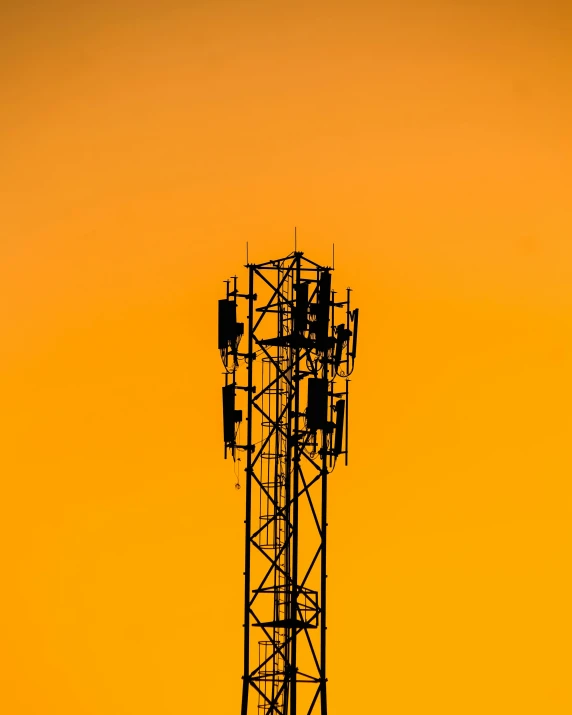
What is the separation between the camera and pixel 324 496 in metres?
24.1

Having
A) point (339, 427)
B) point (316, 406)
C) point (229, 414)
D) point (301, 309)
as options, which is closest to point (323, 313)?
point (301, 309)

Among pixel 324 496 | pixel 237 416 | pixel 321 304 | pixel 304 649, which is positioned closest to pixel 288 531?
pixel 324 496

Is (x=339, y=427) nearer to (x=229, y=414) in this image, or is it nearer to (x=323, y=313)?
(x=229, y=414)

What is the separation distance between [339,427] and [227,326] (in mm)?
2815

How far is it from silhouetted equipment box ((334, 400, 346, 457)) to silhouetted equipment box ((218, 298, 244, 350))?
2.31m

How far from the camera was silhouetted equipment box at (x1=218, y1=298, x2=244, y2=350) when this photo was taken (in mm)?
25047

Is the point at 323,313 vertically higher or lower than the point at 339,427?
higher

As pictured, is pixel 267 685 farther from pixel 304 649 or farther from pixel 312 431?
pixel 304 649

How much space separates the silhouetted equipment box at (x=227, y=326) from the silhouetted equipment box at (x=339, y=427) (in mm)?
2307

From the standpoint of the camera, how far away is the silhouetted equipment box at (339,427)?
24936 millimetres

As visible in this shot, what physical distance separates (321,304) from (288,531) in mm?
4142

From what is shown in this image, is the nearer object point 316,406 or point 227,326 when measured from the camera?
point 316,406

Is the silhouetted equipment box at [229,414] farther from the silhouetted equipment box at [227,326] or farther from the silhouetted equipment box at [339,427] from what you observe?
the silhouetted equipment box at [339,427]

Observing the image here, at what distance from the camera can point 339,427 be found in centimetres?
2503
